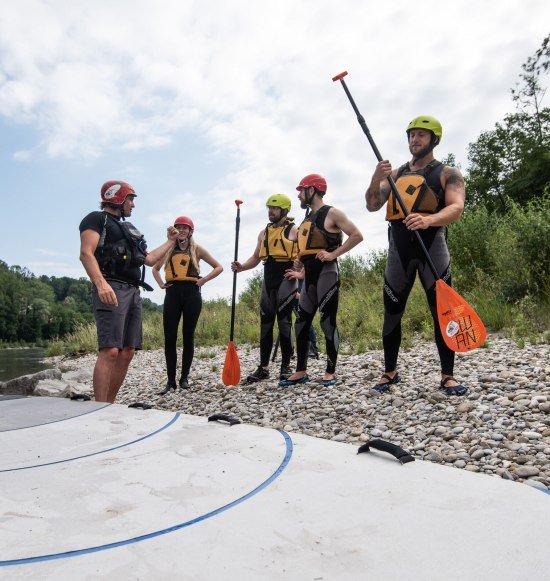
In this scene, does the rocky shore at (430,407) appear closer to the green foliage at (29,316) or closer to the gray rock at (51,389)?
the gray rock at (51,389)

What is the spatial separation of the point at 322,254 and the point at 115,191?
197 cm

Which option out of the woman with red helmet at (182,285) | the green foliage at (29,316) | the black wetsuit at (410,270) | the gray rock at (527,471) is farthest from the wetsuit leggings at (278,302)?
the green foliage at (29,316)

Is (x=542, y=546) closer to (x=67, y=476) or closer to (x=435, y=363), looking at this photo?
(x=67, y=476)

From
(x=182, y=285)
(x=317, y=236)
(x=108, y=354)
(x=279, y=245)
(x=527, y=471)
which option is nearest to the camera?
(x=527, y=471)

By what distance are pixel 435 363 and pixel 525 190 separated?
2511cm

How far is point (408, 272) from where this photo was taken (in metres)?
3.72

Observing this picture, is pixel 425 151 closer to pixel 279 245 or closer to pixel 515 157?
pixel 279 245

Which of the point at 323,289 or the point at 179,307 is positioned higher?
the point at 323,289

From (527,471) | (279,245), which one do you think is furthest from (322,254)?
(527,471)

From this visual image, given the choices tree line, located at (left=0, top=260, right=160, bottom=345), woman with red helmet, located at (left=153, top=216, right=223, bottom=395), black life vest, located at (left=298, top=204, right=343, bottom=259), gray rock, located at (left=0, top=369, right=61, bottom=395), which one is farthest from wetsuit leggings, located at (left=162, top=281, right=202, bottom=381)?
tree line, located at (left=0, top=260, right=160, bottom=345)

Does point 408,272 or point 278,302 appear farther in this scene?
point 278,302

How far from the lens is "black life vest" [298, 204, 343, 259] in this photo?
4441mm

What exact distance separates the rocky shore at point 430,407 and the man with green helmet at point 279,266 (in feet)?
2.16

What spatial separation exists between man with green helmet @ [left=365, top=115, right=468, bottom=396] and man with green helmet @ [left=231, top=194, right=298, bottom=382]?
1379mm
